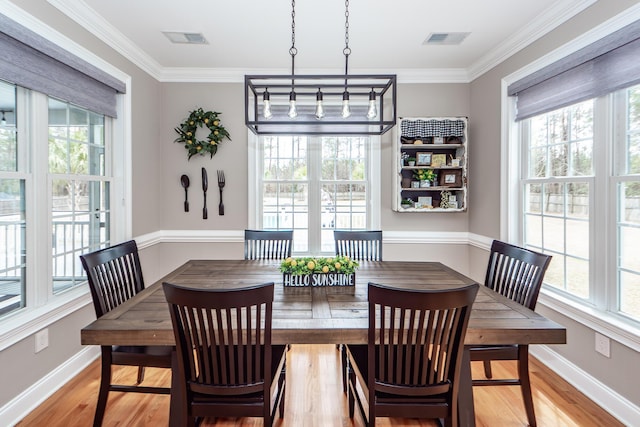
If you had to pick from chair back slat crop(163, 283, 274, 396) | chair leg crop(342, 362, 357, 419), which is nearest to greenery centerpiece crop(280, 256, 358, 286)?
chair leg crop(342, 362, 357, 419)

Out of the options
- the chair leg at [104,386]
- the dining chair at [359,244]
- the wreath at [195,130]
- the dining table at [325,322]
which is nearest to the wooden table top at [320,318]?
the dining table at [325,322]

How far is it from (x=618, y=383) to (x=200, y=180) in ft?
13.0

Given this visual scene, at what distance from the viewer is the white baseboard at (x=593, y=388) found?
210 centimetres

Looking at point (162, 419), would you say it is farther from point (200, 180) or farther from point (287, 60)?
point (287, 60)

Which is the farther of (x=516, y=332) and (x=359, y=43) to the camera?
(x=359, y=43)

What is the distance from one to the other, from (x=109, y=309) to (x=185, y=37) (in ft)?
7.84

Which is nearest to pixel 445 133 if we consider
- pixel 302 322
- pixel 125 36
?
pixel 302 322

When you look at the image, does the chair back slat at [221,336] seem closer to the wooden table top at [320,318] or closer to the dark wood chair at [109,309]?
the wooden table top at [320,318]

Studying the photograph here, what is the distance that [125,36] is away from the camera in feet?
10.3

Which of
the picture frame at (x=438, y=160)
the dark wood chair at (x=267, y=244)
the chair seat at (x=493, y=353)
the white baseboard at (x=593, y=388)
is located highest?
the picture frame at (x=438, y=160)

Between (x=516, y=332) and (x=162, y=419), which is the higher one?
(x=516, y=332)

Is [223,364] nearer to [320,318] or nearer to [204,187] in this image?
[320,318]

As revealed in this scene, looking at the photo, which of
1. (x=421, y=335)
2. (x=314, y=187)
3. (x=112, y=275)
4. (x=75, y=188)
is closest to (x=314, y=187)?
(x=314, y=187)

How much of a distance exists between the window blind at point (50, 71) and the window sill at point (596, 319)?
387cm
